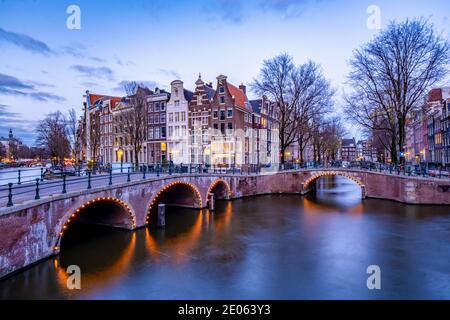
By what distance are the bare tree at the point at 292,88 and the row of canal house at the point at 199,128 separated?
19.7 ft

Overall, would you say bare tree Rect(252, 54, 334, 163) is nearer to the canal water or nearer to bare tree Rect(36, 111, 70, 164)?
the canal water

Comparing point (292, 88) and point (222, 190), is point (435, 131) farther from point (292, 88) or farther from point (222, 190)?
point (222, 190)

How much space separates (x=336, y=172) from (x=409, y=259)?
19.9m

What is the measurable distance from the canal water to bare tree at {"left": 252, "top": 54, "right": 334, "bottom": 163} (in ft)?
58.2

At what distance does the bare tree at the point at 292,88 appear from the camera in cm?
3709

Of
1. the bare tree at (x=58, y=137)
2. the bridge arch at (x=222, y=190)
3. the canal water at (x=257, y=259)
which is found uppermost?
the bare tree at (x=58, y=137)

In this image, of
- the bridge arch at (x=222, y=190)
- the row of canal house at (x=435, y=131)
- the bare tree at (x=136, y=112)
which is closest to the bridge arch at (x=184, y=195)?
the bridge arch at (x=222, y=190)

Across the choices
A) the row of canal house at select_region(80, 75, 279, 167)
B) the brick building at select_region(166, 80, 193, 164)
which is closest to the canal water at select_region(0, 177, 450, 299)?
the row of canal house at select_region(80, 75, 279, 167)

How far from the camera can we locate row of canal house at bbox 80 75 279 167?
42188 millimetres

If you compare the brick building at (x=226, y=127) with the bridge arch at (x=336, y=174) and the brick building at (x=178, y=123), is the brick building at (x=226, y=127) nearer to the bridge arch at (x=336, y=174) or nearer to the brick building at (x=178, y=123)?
the brick building at (x=178, y=123)

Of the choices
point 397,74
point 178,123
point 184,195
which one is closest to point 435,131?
point 397,74

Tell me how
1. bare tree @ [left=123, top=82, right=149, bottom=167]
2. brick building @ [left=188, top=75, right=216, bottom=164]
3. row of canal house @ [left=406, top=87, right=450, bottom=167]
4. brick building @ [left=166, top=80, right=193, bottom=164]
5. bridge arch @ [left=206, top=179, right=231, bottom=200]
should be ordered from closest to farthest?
bridge arch @ [left=206, top=179, right=231, bottom=200]
bare tree @ [left=123, top=82, right=149, bottom=167]
brick building @ [left=188, top=75, right=216, bottom=164]
brick building @ [left=166, top=80, right=193, bottom=164]
row of canal house @ [left=406, top=87, right=450, bottom=167]
